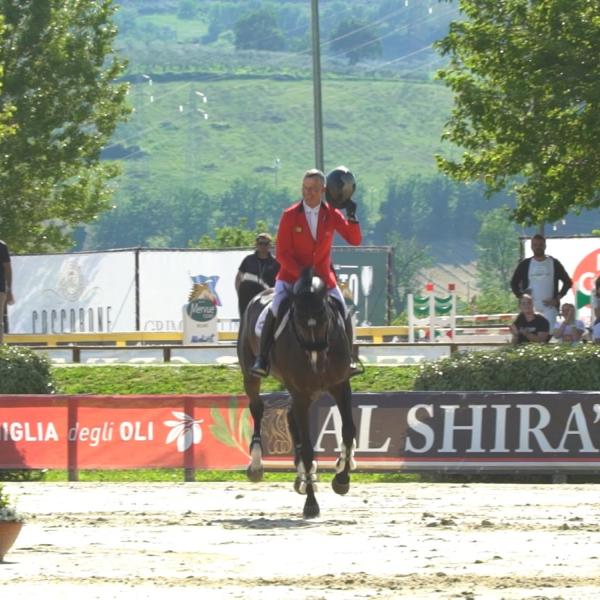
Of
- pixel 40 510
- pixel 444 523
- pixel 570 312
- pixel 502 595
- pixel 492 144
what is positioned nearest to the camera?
pixel 502 595

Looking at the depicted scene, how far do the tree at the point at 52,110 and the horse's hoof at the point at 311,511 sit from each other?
37855mm

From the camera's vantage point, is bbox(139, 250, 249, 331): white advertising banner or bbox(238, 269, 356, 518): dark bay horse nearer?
bbox(238, 269, 356, 518): dark bay horse

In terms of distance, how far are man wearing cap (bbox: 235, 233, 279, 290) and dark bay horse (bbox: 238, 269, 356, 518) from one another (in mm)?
3798

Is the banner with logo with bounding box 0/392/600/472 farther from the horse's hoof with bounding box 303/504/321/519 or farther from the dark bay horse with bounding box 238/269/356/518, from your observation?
the horse's hoof with bounding box 303/504/321/519

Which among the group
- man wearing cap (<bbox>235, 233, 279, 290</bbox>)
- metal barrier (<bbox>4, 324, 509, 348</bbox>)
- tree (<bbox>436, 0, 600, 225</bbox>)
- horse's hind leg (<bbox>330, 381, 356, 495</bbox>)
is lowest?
horse's hind leg (<bbox>330, 381, 356, 495</bbox>)

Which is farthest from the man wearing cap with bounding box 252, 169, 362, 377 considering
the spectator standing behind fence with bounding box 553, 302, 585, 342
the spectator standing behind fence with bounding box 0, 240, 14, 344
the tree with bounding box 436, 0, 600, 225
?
the tree with bounding box 436, 0, 600, 225

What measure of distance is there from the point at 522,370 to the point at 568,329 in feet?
13.8

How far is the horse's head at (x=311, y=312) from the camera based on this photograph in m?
15.5

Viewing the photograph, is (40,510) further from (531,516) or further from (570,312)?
(570,312)

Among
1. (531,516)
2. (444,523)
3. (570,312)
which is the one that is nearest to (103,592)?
(444,523)

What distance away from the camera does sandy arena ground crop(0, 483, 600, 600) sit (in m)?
11.2

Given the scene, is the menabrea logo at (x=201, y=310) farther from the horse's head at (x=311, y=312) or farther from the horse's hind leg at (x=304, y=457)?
the horse's head at (x=311, y=312)

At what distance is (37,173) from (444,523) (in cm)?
4200

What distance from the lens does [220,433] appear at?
22.2m
